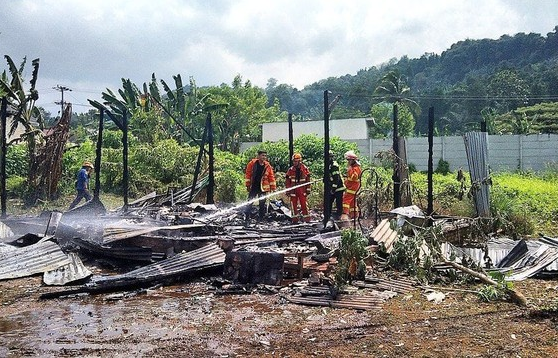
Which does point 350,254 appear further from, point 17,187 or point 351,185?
point 17,187

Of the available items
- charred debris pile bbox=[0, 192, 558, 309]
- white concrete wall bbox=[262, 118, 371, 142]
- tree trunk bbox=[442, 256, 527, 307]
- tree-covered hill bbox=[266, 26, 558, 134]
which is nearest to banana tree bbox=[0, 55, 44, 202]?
charred debris pile bbox=[0, 192, 558, 309]

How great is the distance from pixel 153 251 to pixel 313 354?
5.43 m

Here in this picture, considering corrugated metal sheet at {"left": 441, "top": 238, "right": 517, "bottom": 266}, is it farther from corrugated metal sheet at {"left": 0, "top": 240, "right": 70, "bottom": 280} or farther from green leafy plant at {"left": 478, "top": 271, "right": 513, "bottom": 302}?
corrugated metal sheet at {"left": 0, "top": 240, "right": 70, "bottom": 280}

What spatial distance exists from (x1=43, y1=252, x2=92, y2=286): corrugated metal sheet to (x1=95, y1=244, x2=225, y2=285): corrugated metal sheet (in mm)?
540

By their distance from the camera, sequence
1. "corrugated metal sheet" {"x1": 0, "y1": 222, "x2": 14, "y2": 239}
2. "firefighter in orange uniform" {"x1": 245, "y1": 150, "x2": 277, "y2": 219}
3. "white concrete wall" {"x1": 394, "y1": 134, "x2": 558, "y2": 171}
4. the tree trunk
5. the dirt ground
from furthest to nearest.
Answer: "white concrete wall" {"x1": 394, "y1": 134, "x2": 558, "y2": 171} < "firefighter in orange uniform" {"x1": 245, "y1": 150, "x2": 277, "y2": 219} < "corrugated metal sheet" {"x1": 0, "y1": 222, "x2": 14, "y2": 239} < the tree trunk < the dirt ground

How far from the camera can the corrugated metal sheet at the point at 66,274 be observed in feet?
26.7

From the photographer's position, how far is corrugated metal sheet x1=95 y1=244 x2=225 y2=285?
26.3 feet

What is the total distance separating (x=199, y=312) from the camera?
668 cm

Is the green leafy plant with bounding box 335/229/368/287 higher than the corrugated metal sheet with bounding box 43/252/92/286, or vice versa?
the green leafy plant with bounding box 335/229/368/287

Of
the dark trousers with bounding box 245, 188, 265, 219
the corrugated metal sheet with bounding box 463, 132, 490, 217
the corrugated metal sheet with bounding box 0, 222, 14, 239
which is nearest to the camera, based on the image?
the corrugated metal sheet with bounding box 0, 222, 14, 239

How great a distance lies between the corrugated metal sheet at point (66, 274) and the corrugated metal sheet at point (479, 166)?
790cm

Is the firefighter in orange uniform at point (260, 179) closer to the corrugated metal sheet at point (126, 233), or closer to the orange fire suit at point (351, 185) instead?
the orange fire suit at point (351, 185)

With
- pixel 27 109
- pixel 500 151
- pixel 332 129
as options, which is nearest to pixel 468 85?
pixel 332 129

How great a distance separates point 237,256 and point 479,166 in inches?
246
